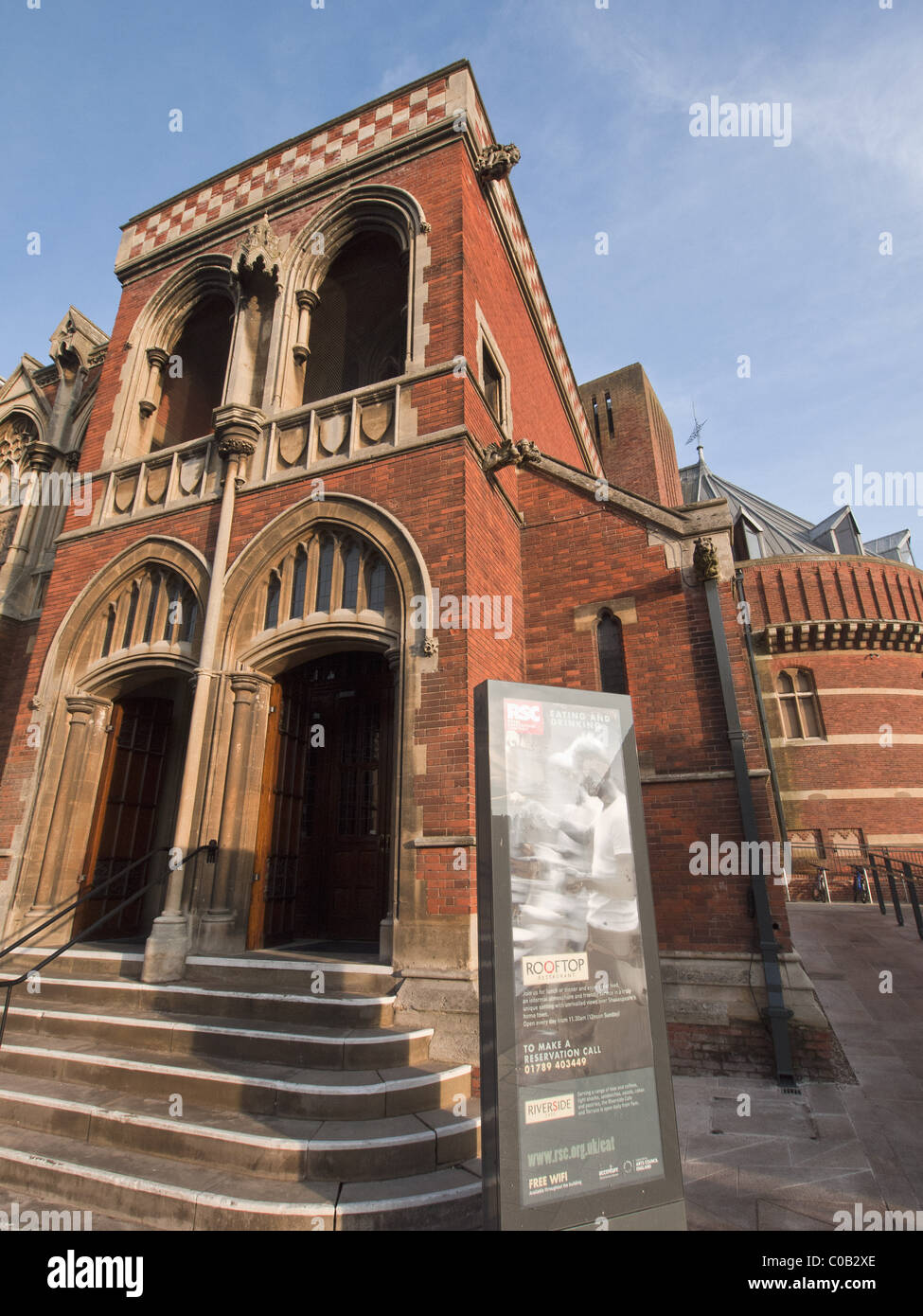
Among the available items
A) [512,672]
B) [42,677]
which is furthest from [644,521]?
[42,677]

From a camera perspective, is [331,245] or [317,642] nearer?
[317,642]

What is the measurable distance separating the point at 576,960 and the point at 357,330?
1094cm

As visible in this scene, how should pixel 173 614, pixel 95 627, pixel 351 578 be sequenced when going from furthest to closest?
1. pixel 95 627
2. pixel 173 614
3. pixel 351 578

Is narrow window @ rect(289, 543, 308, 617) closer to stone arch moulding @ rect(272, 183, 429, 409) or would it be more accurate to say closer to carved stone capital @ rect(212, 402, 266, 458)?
carved stone capital @ rect(212, 402, 266, 458)

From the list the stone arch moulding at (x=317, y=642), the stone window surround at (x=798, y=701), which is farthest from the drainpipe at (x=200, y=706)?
the stone window surround at (x=798, y=701)

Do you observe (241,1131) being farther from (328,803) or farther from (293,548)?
(293,548)

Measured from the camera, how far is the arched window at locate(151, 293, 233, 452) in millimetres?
10758

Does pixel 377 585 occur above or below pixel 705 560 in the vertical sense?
below

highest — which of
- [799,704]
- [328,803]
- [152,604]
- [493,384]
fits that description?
[493,384]

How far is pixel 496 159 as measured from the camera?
8.96 metres

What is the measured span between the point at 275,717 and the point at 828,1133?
638 centimetres

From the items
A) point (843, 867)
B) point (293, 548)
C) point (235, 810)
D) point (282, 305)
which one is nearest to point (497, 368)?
point (282, 305)

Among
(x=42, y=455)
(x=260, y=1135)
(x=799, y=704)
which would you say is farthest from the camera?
(x=799, y=704)

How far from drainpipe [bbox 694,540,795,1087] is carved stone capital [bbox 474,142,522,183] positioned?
20.5 feet
